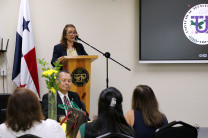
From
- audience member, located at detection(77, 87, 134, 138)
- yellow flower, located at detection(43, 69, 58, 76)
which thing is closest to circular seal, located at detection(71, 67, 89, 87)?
yellow flower, located at detection(43, 69, 58, 76)

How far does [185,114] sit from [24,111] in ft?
14.4

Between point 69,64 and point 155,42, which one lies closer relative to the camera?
point 69,64

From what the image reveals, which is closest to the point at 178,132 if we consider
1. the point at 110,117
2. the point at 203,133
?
the point at 110,117

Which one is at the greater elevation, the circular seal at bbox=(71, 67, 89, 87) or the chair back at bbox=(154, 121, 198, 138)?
the circular seal at bbox=(71, 67, 89, 87)

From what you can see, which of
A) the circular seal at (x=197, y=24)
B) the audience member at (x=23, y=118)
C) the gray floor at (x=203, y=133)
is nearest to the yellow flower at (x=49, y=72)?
the audience member at (x=23, y=118)

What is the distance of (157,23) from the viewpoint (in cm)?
559

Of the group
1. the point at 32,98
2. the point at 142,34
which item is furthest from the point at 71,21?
the point at 32,98

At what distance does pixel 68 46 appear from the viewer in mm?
4742

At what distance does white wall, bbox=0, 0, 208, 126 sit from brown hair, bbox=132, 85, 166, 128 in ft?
9.75

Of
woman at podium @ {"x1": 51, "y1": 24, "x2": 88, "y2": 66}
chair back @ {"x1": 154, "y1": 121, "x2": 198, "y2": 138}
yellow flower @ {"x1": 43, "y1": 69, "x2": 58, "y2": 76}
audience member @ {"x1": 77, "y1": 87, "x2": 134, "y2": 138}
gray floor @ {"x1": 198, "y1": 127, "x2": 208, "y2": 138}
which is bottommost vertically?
gray floor @ {"x1": 198, "y1": 127, "x2": 208, "y2": 138}

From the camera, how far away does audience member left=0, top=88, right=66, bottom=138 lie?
1954 mm

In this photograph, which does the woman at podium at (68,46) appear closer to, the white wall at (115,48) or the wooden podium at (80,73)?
the wooden podium at (80,73)

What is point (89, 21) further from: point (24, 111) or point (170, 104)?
point (24, 111)

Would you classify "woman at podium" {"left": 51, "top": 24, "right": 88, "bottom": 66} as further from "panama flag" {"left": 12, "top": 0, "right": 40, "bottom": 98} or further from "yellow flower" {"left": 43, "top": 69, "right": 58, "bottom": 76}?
"yellow flower" {"left": 43, "top": 69, "right": 58, "bottom": 76}
